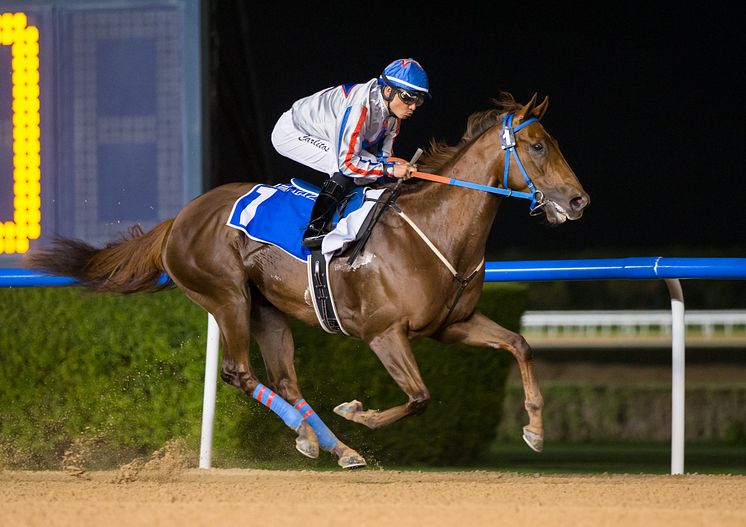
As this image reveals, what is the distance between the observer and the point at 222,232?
4.01m

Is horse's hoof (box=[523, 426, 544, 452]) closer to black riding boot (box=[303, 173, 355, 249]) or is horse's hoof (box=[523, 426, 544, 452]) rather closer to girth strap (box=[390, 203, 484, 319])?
girth strap (box=[390, 203, 484, 319])

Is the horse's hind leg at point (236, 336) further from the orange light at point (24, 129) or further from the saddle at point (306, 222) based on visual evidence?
the orange light at point (24, 129)

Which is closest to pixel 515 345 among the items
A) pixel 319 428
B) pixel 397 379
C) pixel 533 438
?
pixel 533 438

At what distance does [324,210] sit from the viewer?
12.2 ft

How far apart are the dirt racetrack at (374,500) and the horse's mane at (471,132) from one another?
1.13 metres

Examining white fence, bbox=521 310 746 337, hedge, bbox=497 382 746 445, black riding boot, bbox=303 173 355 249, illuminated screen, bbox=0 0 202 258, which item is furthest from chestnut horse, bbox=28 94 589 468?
white fence, bbox=521 310 746 337

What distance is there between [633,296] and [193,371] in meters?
11.3

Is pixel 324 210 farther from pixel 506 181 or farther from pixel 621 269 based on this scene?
pixel 621 269

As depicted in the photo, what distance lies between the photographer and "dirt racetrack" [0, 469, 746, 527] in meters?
2.62

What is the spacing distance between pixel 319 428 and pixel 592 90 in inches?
464

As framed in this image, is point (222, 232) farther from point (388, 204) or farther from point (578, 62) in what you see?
point (578, 62)

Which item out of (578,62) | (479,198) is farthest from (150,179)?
(578,62)

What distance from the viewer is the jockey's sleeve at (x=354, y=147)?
364 cm

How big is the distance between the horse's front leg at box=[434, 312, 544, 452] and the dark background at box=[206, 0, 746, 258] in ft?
26.2
